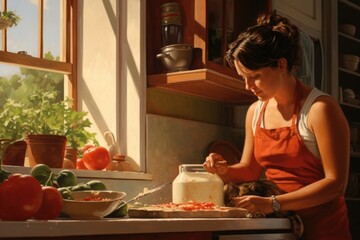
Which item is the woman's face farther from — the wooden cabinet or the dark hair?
the wooden cabinet

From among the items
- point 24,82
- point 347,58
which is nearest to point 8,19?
point 24,82

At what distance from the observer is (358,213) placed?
4.80m

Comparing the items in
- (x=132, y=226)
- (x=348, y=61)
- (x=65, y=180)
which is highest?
(x=348, y=61)

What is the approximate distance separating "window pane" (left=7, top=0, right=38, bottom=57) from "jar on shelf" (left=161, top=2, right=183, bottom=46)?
1.99 ft

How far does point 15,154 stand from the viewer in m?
2.48

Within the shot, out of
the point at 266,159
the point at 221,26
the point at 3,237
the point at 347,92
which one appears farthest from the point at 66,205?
the point at 347,92

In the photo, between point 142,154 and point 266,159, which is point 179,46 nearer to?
point 142,154

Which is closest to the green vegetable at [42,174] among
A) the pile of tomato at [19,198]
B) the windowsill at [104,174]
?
the pile of tomato at [19,198]

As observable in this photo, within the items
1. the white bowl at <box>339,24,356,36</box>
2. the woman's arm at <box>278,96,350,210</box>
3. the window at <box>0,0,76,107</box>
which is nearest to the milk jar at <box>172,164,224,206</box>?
the woman's arm at <box>278,96,350,210</box>

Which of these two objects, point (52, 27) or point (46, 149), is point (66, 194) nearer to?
point (46, 149)

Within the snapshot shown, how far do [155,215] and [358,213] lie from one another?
10.2ft

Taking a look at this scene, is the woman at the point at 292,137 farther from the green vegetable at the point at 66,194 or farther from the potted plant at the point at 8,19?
the potted plant at the point at 8,19

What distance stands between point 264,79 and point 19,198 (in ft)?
3.76

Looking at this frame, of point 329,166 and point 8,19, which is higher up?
point 8,19
